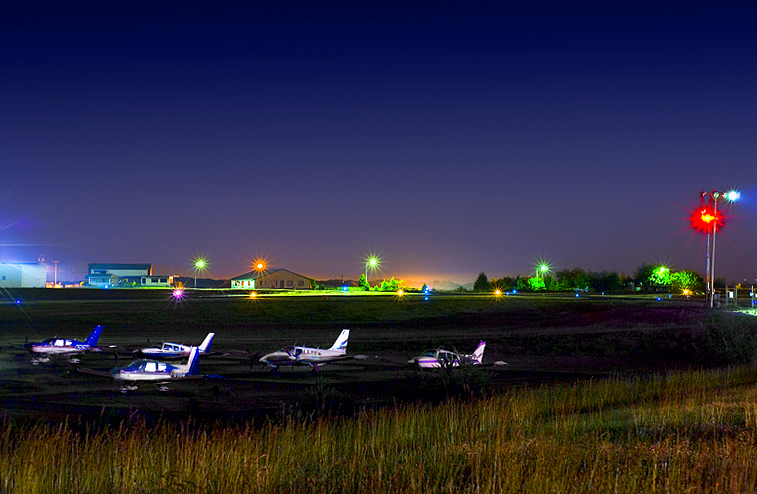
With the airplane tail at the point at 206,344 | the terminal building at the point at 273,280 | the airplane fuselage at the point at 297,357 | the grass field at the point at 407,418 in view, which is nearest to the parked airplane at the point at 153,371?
the grass field at the point at 407,418

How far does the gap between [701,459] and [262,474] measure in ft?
17.4

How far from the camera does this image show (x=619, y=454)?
28.3 ft

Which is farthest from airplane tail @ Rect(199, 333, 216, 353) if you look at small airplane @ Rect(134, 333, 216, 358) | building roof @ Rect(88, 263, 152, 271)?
building roof @ Rect(88, 263, 152, 271)

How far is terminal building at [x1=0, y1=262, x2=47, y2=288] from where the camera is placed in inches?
5285

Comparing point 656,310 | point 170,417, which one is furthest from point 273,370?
point 656,310

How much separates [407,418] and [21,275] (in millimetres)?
145210

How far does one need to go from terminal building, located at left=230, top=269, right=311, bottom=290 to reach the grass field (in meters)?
112

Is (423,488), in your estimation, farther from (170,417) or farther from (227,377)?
(227,377)

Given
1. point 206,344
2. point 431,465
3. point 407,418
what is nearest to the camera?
point 431,465

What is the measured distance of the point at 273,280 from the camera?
174 metres

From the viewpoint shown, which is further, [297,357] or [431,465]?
[297,357]

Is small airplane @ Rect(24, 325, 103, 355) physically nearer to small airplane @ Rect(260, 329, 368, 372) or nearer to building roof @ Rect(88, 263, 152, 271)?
small airplane @ Rect(260, 329, 368, 372)

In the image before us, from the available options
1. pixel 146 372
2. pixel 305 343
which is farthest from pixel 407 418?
pixel 305 343

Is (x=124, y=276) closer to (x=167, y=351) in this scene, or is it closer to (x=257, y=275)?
(x=257, y=275)
